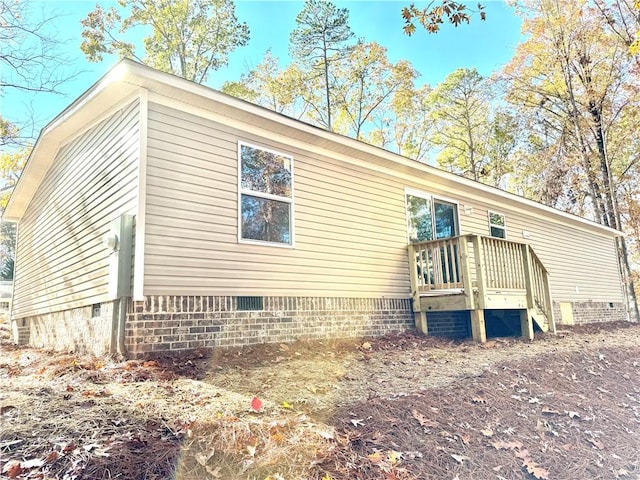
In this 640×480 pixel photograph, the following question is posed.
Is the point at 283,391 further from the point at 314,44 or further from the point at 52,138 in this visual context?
the point at 314,44

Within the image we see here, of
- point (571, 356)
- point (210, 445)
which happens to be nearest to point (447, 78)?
point (571, 356)

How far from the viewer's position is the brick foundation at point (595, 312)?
12.7 m

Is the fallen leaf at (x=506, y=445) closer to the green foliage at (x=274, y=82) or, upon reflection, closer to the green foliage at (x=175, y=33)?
the green foliage at (x=175, y=33)

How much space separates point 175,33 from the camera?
1803 cm

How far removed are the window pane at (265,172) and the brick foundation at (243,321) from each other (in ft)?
5.42

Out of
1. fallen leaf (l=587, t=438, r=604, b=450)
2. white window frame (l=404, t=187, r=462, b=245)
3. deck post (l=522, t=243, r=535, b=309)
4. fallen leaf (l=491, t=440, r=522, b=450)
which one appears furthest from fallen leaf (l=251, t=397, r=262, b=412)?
deck post (l=522, t=243, r=535, b=309)

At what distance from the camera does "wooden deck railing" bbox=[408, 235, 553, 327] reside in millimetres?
7402

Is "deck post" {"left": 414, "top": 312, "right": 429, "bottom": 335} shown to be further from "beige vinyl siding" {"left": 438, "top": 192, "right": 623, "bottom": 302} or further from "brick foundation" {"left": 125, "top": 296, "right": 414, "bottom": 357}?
"beige vinyl siding" {"left": 438, "top": 192, "right": 623, "bottom": 302}

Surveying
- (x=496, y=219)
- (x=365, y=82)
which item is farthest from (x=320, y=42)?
(x=496, y=219)

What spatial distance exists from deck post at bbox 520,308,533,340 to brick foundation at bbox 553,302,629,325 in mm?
4954

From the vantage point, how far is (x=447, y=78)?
76.2 feet

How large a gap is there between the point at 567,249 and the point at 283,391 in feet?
41.7

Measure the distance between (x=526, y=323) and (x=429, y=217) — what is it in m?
2.81

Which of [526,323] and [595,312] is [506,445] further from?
[595,312]
